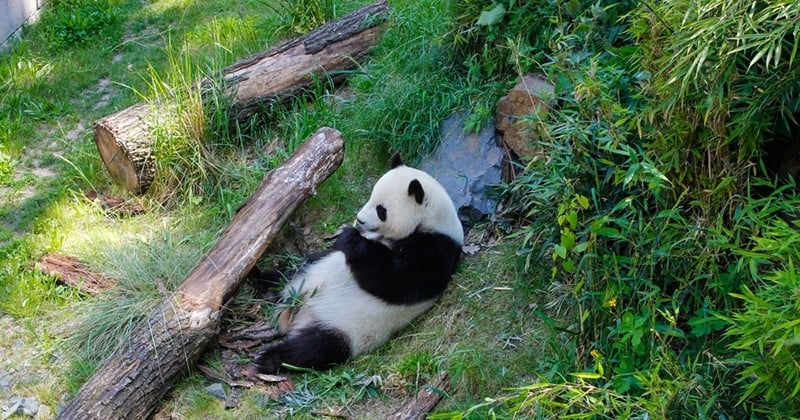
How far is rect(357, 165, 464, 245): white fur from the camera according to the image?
4.71m

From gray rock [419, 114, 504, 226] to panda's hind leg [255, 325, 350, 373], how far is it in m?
1.19

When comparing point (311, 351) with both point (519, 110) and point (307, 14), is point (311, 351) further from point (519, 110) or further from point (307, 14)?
point (307, 14)

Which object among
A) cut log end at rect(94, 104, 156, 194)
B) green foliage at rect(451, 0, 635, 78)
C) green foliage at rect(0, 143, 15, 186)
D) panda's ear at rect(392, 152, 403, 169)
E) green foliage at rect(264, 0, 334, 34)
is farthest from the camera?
green foliage at rect(264, 0, 334, 34)

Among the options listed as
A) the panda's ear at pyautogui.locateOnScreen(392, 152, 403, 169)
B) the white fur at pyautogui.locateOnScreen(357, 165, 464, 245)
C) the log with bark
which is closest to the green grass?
the log with bark

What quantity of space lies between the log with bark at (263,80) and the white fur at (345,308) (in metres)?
1.61

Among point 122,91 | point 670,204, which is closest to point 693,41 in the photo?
point 670,204

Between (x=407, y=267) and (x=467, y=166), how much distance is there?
982 mm

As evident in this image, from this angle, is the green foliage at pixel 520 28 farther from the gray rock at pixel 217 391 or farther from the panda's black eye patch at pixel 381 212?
the gray rock at pixel 217 391

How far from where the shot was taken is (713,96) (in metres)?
3.26

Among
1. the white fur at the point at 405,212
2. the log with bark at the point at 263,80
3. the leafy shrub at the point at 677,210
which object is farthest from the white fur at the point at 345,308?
the log with bark at the point at 263,80

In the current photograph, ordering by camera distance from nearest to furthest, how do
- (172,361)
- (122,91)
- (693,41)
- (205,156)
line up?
(693,41), (172,361), (205,156), (122,91)

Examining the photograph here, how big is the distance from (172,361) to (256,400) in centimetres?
49

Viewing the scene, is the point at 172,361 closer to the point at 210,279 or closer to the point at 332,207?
the point at 210,279

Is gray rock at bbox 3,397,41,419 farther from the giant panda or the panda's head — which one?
the panda's head
